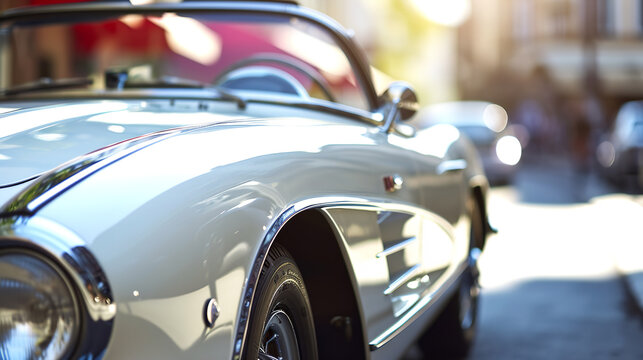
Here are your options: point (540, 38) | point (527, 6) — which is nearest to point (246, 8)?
point (540, 38)

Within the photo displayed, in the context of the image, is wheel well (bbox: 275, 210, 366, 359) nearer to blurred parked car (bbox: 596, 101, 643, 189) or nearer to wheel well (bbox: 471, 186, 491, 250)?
wheel well (bbox: 471, 186, 491, 250)

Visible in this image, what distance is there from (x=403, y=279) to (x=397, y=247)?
138 millimetres

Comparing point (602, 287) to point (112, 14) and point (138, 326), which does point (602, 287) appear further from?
point (138, 326)

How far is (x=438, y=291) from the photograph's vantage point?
12.3 feet

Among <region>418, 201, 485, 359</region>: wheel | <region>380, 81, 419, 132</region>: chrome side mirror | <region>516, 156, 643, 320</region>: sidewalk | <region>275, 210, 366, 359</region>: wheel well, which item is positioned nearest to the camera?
<region>275, 210, 366, 359</region>: wheel well

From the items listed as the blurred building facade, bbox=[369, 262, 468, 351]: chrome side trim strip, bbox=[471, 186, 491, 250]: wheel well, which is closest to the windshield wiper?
bbox=[369, 262, 468, 351]: chrome side trim strip

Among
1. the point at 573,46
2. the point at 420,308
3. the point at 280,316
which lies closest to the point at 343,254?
the point at 280,316

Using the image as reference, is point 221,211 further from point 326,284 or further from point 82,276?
point 326,284

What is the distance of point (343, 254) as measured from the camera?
2.64 m

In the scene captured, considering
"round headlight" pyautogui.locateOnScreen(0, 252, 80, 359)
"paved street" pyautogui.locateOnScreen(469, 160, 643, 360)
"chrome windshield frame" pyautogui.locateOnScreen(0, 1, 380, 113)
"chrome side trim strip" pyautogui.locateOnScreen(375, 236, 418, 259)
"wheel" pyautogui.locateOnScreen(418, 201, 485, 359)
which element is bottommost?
"paved street" pyautogui.locateOnScreen(469, 160, 643, 360)

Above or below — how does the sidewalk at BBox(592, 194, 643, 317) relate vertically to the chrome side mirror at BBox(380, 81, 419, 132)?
below

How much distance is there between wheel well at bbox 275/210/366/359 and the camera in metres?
2.62

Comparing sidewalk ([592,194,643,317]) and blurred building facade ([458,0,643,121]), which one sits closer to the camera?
sidewalk ([592,194,643,317])

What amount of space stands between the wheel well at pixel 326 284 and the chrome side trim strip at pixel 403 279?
0.25 m
